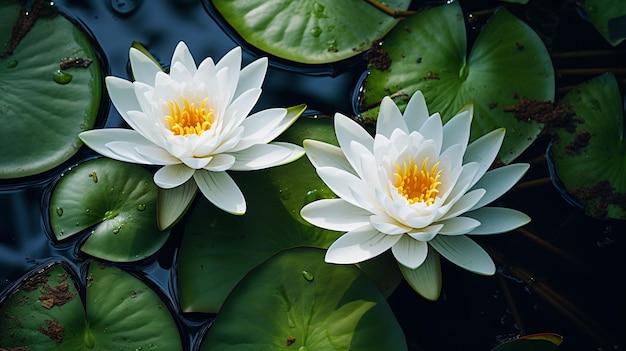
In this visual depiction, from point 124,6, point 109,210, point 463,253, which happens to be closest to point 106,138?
point 109,210

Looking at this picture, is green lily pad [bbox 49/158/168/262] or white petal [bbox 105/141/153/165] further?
green lily pad [bbox 49/158/168/262]

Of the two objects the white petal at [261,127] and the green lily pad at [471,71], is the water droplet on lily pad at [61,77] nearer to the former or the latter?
the white petal at [261,127]

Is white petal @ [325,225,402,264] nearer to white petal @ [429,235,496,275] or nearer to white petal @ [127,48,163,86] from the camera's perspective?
white petal @ [429,235,496,275]

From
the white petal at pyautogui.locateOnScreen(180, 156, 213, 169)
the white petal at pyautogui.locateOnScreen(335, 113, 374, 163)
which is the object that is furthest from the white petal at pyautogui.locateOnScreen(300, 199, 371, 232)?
the white petal at pyautogui.locateOnScreen(180, 156, 213, 169)

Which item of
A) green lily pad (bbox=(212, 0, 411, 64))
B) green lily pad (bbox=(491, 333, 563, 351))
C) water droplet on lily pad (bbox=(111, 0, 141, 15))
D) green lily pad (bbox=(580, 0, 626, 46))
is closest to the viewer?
green lily pad (bbox=(491, 333, 563, 351))

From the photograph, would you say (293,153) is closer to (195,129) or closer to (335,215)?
(335,215)

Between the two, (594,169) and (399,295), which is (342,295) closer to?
(399,295)

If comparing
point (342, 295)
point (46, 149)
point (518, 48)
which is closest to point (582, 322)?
point (342, 295)

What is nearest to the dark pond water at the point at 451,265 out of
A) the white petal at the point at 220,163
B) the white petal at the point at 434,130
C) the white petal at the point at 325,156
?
the white petal at the point at 220,163
